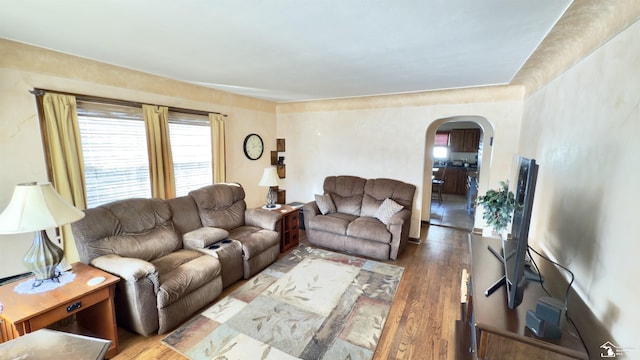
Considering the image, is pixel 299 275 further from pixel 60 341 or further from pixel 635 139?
pixel 635 139

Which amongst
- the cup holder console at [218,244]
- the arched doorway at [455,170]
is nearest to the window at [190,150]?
the cup holder console at [218,244]

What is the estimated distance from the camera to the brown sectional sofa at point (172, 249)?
2119mm

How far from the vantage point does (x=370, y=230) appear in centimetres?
371

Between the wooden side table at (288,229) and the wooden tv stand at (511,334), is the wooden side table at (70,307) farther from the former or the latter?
the wooden tv stand at (511,334)

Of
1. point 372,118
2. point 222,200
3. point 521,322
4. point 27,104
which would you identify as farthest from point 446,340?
point 27,104

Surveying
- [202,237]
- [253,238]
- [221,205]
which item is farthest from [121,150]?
[253,238]

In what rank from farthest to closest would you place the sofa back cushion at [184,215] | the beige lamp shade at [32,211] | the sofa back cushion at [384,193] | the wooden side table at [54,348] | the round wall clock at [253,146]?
the round wall clock at [253,146]
the sofa back cushion at [384,193]
the sofa back cushion at [184,215]
the beige lamp shade at [32,211]
the wooden side table at [54,348]

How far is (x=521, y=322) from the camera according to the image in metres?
1.24

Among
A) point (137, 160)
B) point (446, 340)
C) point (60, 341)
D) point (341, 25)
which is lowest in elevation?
point (446, 340)

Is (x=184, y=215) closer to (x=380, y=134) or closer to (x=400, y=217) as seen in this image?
(x=400, y=217)

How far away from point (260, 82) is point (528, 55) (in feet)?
9.48

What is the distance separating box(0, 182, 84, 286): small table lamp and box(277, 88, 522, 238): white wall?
12.6ft

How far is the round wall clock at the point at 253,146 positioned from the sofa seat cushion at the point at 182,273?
235 centimetres

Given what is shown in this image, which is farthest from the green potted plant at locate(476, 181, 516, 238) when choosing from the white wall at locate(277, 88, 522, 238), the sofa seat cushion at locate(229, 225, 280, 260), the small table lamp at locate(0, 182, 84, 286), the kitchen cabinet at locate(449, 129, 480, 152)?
the kitchen cabinet at locate(449, 129, 480, 152)
